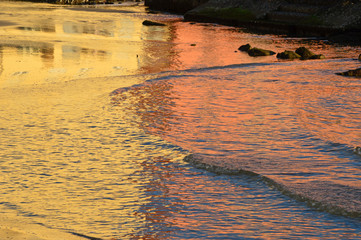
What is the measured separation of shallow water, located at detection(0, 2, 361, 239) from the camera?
22.4 feet

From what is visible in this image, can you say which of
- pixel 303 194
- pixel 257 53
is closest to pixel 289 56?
pixel 257 53

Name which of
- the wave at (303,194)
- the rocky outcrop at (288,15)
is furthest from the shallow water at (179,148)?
the rocky outcrop at (288,15)

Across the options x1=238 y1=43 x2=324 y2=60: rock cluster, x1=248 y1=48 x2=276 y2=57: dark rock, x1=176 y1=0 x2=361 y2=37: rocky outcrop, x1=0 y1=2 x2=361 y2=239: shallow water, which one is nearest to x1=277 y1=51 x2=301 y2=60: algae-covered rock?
x1=238 y1=43 x2=324 y2=60: rock cluster

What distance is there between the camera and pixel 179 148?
9750 millimetres

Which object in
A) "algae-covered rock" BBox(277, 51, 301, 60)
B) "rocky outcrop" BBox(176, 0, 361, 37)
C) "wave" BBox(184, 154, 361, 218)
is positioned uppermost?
"rocky outcrop" BBox(176, 0, 361, 37)

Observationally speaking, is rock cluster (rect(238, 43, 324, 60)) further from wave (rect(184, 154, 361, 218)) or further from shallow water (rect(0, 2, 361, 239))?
wave (rect(184, 154, 361, 218))

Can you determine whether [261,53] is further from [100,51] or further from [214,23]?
[214,23]

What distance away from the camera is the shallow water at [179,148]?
682cm

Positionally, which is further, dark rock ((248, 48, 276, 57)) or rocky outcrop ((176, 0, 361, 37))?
rocky outcrop ((176, 0, 361, 37))

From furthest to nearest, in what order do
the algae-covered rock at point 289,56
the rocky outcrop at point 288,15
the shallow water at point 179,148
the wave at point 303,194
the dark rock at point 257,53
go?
the rocky outcrop at point 288,15, the dark rock at point 257,53, the algae-covered rock at point 289,56, the wave at point 303,194, the shallow water at point 179,148

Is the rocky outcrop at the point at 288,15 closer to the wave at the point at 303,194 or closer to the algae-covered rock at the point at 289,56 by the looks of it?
→ the algae-covered rock at the point at 289,56

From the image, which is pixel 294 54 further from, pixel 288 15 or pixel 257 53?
pixel 288 15

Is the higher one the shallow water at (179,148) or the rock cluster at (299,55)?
the rock cluster at (299,55)

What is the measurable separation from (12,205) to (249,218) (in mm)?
2635
